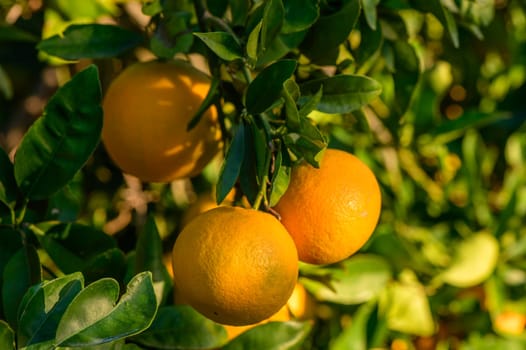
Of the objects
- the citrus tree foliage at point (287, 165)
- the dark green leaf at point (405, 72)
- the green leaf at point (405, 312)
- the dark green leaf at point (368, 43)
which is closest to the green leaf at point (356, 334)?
the citrus tree foliage at point (287, 165)

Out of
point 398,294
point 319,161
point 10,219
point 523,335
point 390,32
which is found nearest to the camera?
point 319,161

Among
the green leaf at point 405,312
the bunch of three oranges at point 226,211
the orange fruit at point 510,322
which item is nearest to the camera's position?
the bunch of three oranges at point 226,211

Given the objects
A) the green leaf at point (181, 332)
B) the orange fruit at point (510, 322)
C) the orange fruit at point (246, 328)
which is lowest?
the orange fruit at point (510, 322)

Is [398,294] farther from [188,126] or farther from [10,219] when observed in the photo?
[10,219]

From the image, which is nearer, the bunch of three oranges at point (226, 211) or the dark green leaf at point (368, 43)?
the bunch of three oranges at point (226, 211)

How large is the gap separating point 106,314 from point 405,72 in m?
0.70

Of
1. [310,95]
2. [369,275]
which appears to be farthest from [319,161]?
[369,275]

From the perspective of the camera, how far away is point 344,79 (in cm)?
100

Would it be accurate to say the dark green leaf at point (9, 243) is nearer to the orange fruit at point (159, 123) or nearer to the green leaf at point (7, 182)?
the green leaf at point (7, 182)

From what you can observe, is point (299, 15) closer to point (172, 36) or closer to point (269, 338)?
point (172, 36)

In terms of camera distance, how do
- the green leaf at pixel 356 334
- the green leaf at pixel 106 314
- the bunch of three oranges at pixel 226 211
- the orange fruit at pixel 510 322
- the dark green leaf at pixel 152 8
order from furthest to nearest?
the orange fruit at pixel 510 322 → the green leaf at pixel 356 334 → the dark green leaf at pixel 152 8 → the bunch of three oranges at pixel 226 211 → the green leaf at pixel 106 314

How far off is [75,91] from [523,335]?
1203mm

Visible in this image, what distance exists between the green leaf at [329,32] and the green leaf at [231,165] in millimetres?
187

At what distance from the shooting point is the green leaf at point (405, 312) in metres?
1.57
